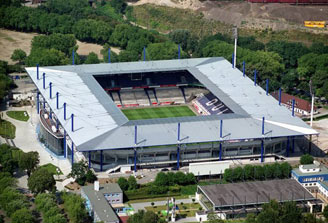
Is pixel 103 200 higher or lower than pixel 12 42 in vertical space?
lower

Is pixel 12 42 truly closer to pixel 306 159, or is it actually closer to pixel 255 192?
pixel 306 159

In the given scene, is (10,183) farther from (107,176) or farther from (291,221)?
(291,221)

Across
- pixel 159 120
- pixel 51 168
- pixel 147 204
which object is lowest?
pixel 147 204

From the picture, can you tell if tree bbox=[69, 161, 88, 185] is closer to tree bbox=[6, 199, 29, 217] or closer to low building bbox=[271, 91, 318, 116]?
tree bbox=[6, 199, 29, 217]

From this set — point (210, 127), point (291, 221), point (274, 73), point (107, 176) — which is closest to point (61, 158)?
point (107, 176)

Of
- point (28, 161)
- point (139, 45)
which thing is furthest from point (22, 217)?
point (139, 45)

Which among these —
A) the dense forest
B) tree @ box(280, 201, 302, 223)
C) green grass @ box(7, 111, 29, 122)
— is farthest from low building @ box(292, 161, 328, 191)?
green grass @ box(7, 111, 29, 122)

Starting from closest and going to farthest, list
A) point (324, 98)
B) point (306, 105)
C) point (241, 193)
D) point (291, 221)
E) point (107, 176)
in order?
point (291, 221)
point (241, 193)
point (107, 176)
point (306, 105)
point (324, 98)
